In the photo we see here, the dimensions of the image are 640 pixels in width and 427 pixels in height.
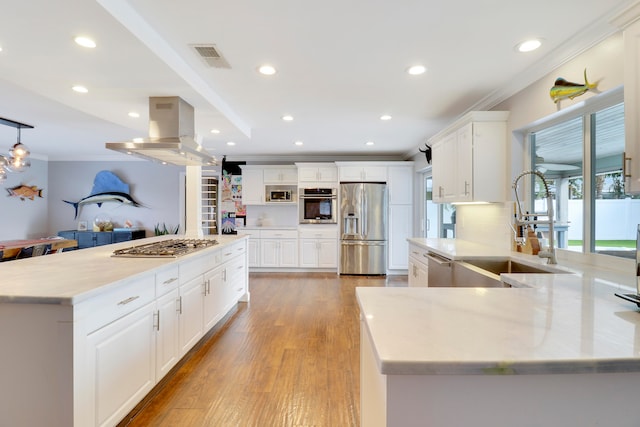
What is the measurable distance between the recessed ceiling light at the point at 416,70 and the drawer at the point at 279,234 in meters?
4.13

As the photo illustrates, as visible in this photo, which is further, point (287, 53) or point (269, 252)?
point (269, 252)

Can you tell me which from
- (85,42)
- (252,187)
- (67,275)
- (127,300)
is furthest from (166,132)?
(252,187)

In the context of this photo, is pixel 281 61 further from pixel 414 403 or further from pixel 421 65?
pixel 414 403

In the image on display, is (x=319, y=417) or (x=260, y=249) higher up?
(x=260, y=249)

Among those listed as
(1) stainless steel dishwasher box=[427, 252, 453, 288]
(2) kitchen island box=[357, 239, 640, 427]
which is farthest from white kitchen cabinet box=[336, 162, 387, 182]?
(2) kitchen island box=[357, 239, 640, 427]

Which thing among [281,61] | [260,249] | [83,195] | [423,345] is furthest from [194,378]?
[83,195]

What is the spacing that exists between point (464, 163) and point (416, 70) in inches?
43.0

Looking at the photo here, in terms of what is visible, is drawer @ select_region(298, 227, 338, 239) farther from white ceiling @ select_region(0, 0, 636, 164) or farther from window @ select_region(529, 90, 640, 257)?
window @ select_region(529, 90, 640, 257)

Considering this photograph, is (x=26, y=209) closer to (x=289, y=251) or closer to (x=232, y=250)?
(x=289, y=251)

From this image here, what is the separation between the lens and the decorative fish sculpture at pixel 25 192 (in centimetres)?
650

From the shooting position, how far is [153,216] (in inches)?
282

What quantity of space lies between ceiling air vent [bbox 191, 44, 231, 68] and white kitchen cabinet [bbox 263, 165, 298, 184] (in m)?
4.00

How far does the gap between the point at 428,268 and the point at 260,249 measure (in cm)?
387

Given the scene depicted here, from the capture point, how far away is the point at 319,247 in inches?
248
